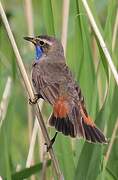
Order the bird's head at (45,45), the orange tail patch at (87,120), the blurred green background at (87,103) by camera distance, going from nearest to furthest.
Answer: the orange tail patch at (87,120), the blurred green background at (87,103), the bird's head at (45,45)

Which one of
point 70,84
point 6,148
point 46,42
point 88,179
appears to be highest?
point 46,42

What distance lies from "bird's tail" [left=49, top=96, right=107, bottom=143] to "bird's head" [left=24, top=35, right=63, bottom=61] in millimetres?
594

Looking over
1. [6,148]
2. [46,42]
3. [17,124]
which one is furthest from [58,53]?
[17,124]

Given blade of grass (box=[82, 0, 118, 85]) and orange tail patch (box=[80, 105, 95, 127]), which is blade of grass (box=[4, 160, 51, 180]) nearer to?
orange tail patch (box=[80, 105, 95, 127])

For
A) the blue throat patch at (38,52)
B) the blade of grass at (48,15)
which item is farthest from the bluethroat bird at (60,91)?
the blade of grass at (48,15)

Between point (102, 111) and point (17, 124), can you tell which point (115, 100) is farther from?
point (17, 124)

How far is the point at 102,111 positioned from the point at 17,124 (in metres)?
2.17

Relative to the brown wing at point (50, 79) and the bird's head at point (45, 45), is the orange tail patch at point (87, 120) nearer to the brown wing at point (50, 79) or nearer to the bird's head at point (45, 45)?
the brown wing at point (50, 79)

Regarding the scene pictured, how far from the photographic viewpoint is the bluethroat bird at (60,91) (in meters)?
2.93

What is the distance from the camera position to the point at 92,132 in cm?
293

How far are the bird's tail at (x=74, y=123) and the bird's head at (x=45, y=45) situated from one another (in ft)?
1.95

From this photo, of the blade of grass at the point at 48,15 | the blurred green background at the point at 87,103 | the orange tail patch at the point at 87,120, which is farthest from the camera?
the blade of grass at the point at 48,15

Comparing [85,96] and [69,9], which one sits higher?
[69,9]

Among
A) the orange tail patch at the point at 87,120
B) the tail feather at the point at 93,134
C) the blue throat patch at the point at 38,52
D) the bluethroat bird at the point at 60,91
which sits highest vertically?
the blue throat patch at the point at 38,52
